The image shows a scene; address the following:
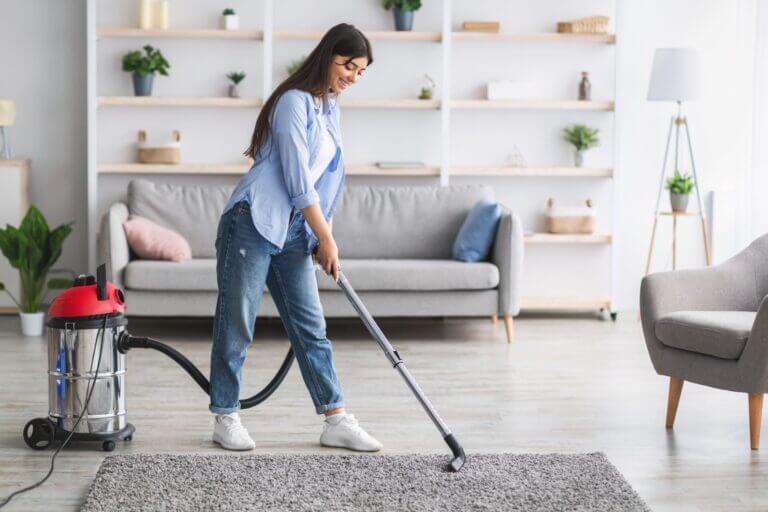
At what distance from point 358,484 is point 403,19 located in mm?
3835

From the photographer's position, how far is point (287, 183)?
275cm

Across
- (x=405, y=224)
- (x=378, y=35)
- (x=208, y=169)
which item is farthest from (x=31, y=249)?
(x=378, y=35)

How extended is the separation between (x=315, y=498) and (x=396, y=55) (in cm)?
407

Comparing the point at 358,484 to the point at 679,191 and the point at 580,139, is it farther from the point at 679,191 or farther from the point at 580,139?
the point at 580,139

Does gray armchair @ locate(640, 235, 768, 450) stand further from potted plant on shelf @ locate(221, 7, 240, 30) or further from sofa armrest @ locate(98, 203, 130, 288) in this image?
potted plant on shelf @ locate(221, 7, 240, 30)

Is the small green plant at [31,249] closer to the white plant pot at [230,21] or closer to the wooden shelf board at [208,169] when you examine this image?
the wooden shelf board at [208,169]

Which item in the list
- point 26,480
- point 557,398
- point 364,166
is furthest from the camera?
point 364,166

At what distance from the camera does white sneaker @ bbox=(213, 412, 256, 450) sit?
9.77 ft

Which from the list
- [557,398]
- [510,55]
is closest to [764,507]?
[557,398]

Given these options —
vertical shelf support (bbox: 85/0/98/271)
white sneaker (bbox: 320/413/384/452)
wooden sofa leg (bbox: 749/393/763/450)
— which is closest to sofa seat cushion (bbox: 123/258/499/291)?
vertical shelf support (bbox: 85/0/98/271)

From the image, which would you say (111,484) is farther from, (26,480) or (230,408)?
(230,408)

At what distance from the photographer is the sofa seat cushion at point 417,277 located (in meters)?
5.04

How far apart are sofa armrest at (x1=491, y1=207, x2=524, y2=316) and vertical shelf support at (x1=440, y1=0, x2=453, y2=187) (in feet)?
2.66

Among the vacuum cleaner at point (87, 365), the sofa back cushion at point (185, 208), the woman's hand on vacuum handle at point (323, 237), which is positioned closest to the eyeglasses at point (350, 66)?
the woman's hand on vacuum handle at point (323, 237)
